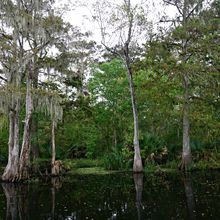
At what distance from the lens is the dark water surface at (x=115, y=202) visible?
8.98 m

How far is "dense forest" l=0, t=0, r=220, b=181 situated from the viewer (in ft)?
63.3

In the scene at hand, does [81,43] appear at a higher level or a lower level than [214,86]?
higher

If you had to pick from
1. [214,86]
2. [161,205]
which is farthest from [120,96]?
[161,205]

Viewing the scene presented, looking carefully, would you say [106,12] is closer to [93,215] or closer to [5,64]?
[5,64]

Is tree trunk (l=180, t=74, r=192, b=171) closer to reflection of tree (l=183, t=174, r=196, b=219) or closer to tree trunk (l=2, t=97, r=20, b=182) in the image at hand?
reflection of tree (l=183, t=174, r=196, b=219)

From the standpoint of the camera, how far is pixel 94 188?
14297mm

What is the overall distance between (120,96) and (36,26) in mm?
10039

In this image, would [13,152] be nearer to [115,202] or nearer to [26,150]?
[26,150]

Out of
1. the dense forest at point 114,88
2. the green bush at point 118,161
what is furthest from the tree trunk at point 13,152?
the green bush at point 118,161

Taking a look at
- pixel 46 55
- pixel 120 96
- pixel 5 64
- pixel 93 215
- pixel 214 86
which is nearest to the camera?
pixel 93 215

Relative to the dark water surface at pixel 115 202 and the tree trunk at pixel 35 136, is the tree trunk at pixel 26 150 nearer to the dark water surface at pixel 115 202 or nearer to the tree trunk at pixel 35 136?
the tree trunk at pixel 35 136

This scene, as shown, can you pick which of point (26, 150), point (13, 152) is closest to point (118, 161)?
point (26, 150)

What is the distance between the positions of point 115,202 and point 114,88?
56.4 ft

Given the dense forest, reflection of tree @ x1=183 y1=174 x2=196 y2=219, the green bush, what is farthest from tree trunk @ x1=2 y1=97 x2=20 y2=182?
reflection of tree @ x1=183 y1=174 x2=196 y2=219
